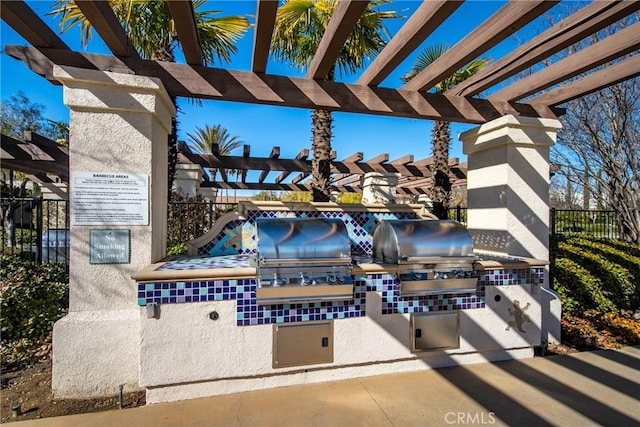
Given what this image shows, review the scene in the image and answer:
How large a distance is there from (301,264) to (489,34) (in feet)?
8.94

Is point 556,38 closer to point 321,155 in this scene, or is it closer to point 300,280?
point 300,280

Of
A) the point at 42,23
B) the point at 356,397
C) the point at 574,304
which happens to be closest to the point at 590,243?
the point at 574,304

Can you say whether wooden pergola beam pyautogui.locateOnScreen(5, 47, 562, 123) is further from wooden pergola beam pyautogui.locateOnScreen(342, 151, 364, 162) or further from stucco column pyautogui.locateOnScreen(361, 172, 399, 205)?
stucco column pyautogui.locateOnScreen(361, 172, 399, 205)

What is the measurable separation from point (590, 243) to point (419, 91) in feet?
16.7

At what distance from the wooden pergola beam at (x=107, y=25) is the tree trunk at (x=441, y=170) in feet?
23.4

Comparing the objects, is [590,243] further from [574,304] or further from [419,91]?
[419,91]

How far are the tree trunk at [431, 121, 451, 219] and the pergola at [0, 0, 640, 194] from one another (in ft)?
12.3

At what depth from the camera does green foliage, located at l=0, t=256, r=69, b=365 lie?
3727 mm

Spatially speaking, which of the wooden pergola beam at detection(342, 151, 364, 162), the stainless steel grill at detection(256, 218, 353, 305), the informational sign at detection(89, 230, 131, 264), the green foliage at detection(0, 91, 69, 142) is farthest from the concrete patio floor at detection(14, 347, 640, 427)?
the green foliage at detection(0, 91, 69, 142)

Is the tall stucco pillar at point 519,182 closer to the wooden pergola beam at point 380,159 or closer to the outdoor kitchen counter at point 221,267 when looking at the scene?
the outdoor kitchen counter at point 221,267

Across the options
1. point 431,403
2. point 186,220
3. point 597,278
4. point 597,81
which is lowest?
point 431,403

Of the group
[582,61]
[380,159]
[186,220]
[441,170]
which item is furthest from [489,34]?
[186,220]

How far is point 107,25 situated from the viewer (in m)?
2.68

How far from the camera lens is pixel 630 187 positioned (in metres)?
6.96
